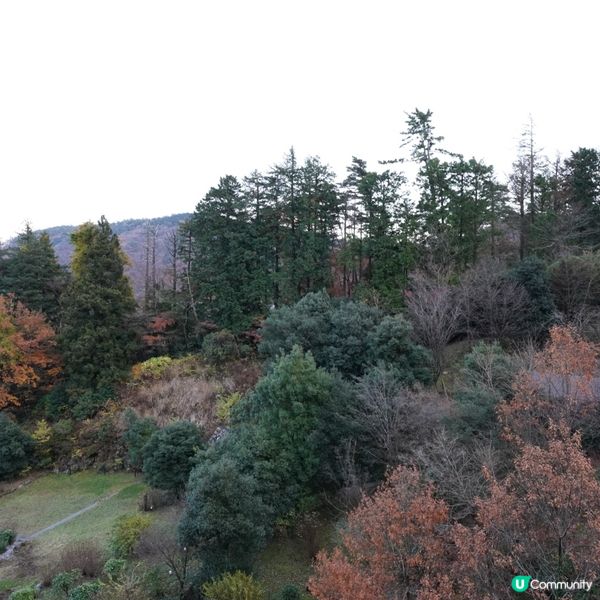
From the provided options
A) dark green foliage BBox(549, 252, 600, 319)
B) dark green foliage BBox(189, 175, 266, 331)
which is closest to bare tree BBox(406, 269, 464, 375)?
dark green foliage BBox(549, 252, 600, 319)

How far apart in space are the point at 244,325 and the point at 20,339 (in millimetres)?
10527

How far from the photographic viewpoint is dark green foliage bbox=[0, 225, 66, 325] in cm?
2828

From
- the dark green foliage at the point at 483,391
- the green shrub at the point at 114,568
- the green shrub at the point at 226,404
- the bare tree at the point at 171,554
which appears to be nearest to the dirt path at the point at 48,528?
the bare tree at the point at 171,554

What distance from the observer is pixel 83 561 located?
12.8 m

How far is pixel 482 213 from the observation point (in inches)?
966

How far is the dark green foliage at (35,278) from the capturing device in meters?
28.3

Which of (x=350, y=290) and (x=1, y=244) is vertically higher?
(x=1, y=244)

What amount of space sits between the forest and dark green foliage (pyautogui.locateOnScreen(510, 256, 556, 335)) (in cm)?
9

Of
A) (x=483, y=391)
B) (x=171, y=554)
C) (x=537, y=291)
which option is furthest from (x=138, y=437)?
(x=537, y=291)

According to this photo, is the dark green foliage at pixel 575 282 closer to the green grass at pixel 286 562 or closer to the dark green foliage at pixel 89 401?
the green grass at pixel 286 562

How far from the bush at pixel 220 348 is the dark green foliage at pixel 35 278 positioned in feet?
37.4

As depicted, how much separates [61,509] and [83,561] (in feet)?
18.1

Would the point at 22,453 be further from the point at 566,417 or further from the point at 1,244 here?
the point at 566,417

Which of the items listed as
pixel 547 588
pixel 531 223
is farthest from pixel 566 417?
pixel 531 223
